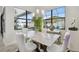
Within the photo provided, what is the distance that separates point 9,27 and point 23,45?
38 centimetres

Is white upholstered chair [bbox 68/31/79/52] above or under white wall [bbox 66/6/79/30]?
under

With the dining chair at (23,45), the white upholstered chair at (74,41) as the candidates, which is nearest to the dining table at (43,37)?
the dining chair at (23,45)

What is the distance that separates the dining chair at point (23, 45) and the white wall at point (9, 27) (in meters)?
0.08

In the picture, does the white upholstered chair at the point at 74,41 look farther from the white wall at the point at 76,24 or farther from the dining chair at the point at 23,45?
the dining chair at the point at 23,45

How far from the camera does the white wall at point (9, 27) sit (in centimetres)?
191

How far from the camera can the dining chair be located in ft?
6.42

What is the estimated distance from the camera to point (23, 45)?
1.97m

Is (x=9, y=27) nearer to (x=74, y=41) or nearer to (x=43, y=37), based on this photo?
(x=43, y=37)

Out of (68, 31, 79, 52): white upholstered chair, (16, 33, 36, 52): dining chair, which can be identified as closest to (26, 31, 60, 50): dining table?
(16, 33, 36, 52): dining chair

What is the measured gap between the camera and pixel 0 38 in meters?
1.93

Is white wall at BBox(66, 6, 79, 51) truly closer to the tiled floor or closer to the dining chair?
the dining chair

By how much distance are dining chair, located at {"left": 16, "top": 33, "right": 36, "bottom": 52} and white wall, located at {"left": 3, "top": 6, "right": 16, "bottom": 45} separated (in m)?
0.08

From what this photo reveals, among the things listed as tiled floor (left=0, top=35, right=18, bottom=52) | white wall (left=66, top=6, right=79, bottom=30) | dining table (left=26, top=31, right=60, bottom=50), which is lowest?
tiled floor (left=0, top=35, right=18, bottom=52)
